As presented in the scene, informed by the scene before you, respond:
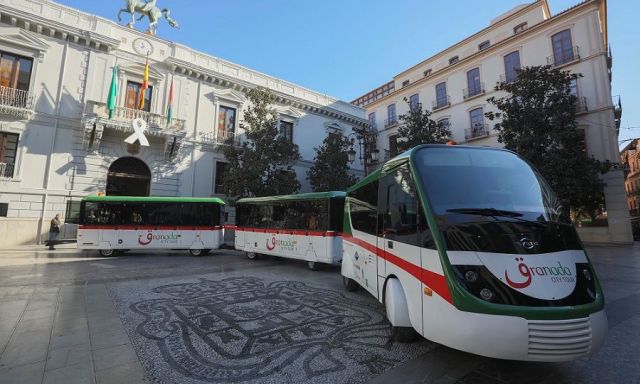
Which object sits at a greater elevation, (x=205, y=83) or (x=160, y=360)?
(x=205, y=83)

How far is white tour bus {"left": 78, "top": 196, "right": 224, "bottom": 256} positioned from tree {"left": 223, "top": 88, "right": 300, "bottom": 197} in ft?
15.2

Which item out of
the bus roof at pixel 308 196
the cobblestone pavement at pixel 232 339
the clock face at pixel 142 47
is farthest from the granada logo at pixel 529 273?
the clock face at pixel 142 47

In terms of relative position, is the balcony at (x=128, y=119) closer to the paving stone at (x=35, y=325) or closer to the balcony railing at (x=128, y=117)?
the balcony railing at (x=128, y=117)

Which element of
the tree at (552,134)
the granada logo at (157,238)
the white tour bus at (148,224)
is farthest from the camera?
the tree at (552,134)

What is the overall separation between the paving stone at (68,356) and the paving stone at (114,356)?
0.11 metres

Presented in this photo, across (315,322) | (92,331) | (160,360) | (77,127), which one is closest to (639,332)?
(315,322)

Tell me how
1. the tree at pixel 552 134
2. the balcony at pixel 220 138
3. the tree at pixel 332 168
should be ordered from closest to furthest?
the tree at pixel 552 134, the balcony at pixel 220 138, the tree at pixel 332 168

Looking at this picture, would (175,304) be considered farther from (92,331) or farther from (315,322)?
(315,322)

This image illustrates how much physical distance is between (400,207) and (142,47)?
72.3 ft

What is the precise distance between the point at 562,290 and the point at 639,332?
3.18 meters

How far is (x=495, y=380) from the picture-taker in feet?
10.8

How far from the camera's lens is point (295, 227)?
37.7 feet

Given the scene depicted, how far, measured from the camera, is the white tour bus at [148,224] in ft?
45.7

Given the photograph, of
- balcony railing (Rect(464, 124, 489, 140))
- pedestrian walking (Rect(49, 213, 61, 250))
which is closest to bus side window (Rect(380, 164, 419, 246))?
pedestrian walking (Rect(49, 213, 61, 250))
